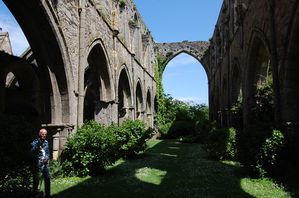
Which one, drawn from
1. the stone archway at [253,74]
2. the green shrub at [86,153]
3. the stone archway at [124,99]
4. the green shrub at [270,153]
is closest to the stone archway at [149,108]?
the stone archway at [124,99]

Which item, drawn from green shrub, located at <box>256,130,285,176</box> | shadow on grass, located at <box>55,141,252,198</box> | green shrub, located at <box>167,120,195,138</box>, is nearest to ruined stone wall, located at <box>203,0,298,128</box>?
green shrub, located at <box>256,130,285,176</box>

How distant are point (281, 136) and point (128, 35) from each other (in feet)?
44.5

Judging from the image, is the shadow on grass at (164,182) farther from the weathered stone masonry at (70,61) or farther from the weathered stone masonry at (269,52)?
the weathered stone masonry at (70,61)

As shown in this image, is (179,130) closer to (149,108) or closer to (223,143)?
(149,108)

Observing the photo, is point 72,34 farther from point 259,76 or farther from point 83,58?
point 259,76

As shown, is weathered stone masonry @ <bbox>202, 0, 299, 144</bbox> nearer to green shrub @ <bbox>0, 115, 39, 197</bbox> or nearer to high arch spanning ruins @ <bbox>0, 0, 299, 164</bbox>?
high arch spanning ruins @ <bbox>0, 0, 299, 164</bbox>

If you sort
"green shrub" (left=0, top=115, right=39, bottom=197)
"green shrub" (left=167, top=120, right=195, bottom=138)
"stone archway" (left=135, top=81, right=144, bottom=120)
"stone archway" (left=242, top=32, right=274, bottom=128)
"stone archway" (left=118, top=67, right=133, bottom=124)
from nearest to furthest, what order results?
"green shrub" (left=0, top=115, right=39, bottom=197), "stone archway" (left=242, top=32, right=274, bottom=128), "stone archway" (left=118, top=67, right=133, bottom=124), "stone archway" (left=135, top=81, right=144, bottom=120), "green shrub" (left=167, top=120, right=195, bottom=138)

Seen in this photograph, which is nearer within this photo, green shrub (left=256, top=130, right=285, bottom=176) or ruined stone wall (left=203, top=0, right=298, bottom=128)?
green shrub (left=256, top=130, right=285, bottom=176)

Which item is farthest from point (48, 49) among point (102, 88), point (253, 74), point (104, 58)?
point (253, 74)

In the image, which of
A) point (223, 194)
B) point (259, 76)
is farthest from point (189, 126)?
point (223, 194)

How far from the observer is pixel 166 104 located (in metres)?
32.7

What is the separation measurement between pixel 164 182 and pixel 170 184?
31cm

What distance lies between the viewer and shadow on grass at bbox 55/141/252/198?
22.9ft

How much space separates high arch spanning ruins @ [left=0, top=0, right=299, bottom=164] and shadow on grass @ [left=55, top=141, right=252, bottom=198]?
76.5 inches
